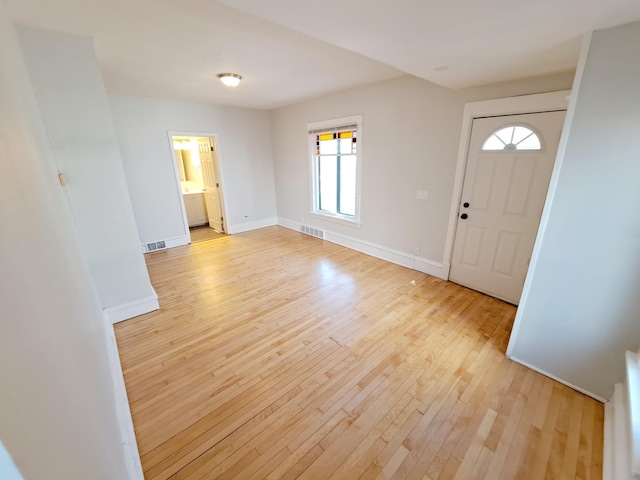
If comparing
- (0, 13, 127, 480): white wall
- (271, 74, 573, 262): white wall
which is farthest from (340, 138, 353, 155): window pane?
(0, 13, 127, 480): white wall

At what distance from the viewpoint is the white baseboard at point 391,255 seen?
3.60 m

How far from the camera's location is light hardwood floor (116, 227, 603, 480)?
4.96ft

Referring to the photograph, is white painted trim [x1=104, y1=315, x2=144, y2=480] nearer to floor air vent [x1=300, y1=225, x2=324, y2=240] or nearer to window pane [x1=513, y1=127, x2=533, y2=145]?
floor air vent [x1=300, y1=225, x2=324, y2=240]

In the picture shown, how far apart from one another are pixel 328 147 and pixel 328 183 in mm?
690

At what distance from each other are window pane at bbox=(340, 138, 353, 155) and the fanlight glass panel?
82.5 inches

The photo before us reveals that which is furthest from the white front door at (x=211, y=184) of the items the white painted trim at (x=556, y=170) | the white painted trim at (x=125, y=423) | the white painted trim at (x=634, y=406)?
the white painted trim at (x=634, y=406)

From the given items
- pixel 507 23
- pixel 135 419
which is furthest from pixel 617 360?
pixel 135 419

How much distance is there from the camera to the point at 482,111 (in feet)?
9.22

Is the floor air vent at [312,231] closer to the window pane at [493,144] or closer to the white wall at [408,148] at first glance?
the white wall at [408,148]

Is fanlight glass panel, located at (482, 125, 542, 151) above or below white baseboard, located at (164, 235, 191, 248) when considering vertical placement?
above

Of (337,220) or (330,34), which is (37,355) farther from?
(337,220)

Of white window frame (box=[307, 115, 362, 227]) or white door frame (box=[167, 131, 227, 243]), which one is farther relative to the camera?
white door frame (box=[167, 131, 227, 243])

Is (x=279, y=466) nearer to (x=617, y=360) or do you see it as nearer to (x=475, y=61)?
(x=617, y=360)

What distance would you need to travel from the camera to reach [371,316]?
2777 millimetres
